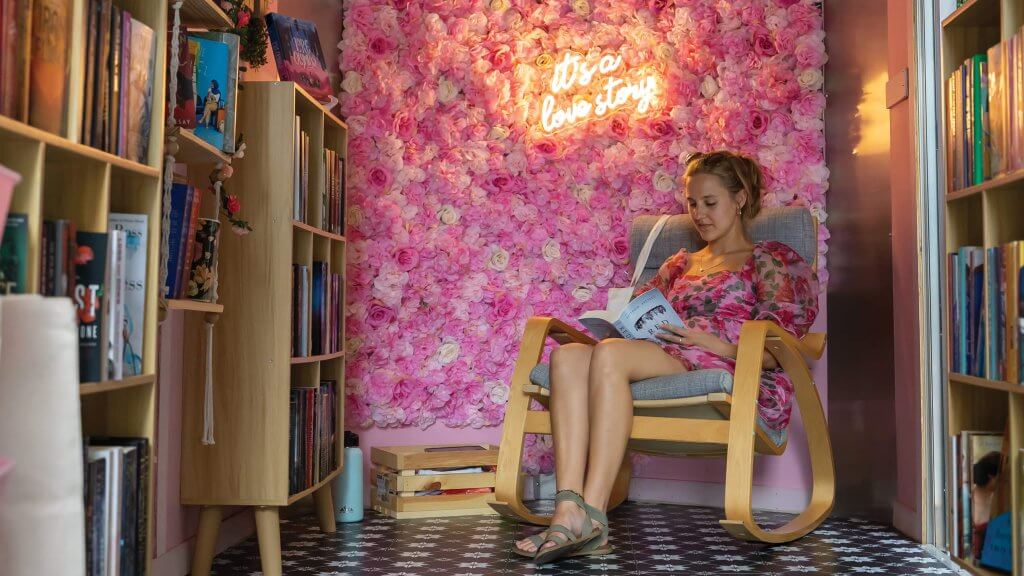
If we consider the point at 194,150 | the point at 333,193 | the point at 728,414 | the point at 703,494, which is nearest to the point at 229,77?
the point at 194,150

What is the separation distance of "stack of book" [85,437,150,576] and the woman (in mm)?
1011

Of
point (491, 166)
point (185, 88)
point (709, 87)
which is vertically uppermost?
point (709, 87)

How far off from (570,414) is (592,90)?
1487mm

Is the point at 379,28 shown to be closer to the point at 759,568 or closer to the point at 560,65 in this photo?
the point at 560,65

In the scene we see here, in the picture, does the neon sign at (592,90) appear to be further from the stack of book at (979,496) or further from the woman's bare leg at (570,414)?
the stack of book at (979,496)

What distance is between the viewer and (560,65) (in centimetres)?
349

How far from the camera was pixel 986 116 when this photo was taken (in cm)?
184

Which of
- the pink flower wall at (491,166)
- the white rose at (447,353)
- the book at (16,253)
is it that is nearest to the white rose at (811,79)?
the pink flower wall at (491,166)

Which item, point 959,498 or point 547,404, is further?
point 547,404

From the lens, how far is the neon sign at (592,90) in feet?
11.3

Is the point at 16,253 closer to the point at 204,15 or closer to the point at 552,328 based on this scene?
the point at 204,15

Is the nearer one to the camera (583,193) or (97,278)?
(97,278)

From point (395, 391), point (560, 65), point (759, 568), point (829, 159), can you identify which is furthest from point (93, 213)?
Result: point (829, 159)

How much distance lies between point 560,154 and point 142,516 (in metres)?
2.25
